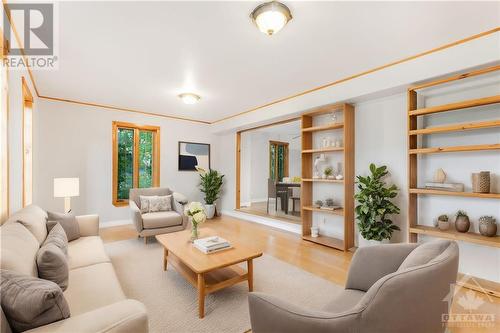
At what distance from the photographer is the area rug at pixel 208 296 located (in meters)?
1.89

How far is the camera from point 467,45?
2.39 metres

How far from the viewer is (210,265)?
81.1 inches

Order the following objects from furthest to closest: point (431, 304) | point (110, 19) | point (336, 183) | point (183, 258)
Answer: point (336, 183) → point (183, 258) → point (110, 19) → point (431, 304)

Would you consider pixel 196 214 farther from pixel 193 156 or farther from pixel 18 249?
pixel 193 156

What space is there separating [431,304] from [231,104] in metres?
4.30

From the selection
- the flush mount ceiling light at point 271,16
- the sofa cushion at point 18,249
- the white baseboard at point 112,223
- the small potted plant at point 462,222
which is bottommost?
the white baseboard at point 112,223

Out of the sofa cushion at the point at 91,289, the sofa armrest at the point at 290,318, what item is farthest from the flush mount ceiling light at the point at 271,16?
the sofa cushion at the point at 91,289

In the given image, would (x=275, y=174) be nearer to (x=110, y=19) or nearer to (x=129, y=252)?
(x=129, y=252)

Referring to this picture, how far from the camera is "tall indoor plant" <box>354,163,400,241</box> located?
3090 millimetres

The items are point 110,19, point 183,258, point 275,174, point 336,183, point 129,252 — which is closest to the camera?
point 110,19

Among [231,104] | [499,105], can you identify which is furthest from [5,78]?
[499,105]

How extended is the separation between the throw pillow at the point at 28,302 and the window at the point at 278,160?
292 inches

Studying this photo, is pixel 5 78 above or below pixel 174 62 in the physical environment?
below

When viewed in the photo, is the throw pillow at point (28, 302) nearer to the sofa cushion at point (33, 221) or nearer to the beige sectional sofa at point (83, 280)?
the beige sectional sofa at point (83, 280)
